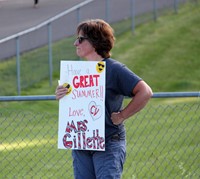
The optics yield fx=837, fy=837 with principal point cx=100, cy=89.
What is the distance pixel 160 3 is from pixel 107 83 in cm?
1685

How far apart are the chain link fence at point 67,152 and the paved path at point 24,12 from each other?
7880 mm

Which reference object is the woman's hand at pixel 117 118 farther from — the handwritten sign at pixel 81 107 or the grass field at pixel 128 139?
the grass field at pixel 128 139

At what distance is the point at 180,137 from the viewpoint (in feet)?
33.6

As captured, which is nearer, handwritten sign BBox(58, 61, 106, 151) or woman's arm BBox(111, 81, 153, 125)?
woman's arm BBox(111, 81, 153, 125)

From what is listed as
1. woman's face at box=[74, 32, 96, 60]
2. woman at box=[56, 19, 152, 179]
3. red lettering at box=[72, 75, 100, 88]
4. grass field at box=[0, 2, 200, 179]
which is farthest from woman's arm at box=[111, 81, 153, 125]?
grass field at box=[0, 2, 200, 179]

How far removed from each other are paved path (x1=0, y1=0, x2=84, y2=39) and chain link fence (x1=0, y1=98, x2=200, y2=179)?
7880 mm

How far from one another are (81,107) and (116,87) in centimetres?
35

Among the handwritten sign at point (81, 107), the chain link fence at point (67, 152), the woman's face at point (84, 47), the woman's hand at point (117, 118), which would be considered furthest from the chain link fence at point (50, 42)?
the woman's hand at point (117, 118)

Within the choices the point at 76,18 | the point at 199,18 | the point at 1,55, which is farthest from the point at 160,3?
the point at 1,55

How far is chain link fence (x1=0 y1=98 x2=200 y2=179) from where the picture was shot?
8.69 metres

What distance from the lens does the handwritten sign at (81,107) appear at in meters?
6.16

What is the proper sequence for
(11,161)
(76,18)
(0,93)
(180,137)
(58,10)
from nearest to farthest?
(11,161)
(180,137)
(0,93)
(76,18)
(58,10)

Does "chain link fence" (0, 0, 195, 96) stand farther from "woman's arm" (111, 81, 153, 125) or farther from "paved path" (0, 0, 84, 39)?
"woman's arm" (111, 81, 153, 125)

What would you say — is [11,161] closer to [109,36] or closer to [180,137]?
[180,137]
